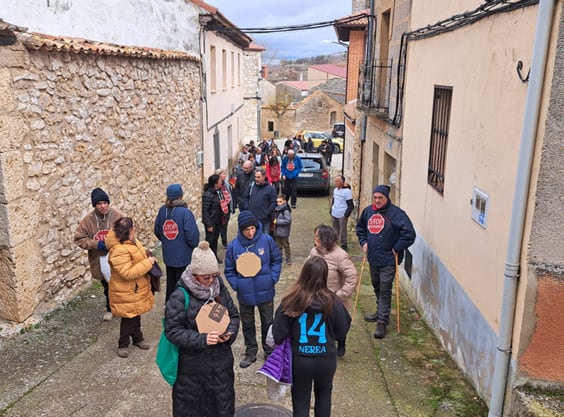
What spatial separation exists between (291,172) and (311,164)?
10.5 ft

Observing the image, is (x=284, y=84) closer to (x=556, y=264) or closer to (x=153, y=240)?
(x=153, y=240)

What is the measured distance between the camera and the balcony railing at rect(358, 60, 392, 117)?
902cm

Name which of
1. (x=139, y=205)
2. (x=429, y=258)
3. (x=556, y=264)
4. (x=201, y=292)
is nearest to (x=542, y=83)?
(x=556, y=264)

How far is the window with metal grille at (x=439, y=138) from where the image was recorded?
5730 mm

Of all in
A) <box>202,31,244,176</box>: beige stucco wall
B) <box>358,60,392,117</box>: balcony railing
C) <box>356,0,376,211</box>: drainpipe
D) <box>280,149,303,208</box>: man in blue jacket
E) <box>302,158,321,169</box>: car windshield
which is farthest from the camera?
<box>302,158,321,169</box>: car windshield

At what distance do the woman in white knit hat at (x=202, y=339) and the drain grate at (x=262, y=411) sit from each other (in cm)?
66

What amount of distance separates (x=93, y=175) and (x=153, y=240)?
2.70 meters

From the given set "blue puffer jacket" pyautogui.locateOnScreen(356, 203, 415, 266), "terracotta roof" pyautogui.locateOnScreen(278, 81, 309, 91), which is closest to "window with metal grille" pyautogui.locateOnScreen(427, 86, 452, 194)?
"blue puffer jacket" pyautogui.locateOnScreen(356, 203, 415, 266)

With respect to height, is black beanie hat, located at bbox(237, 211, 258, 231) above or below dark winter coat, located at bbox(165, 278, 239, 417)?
above

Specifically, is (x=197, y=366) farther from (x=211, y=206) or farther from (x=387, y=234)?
(x=211, y=206)

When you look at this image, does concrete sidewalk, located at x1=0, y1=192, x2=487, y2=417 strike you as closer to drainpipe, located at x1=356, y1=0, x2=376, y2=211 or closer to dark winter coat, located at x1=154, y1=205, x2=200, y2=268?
dark winter coat, located at x1=154, y1=205, x2=200, y2=268

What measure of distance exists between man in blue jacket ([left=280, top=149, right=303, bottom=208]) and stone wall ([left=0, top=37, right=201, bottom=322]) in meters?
4.56

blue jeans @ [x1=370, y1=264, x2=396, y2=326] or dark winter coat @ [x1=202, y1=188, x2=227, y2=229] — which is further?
dark winter coat @ [x1=202, y1=188, x2=227, y2=229]

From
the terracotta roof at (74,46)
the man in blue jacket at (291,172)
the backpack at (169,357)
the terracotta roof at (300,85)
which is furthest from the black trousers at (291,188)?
the terracotta roof at (300,85)
